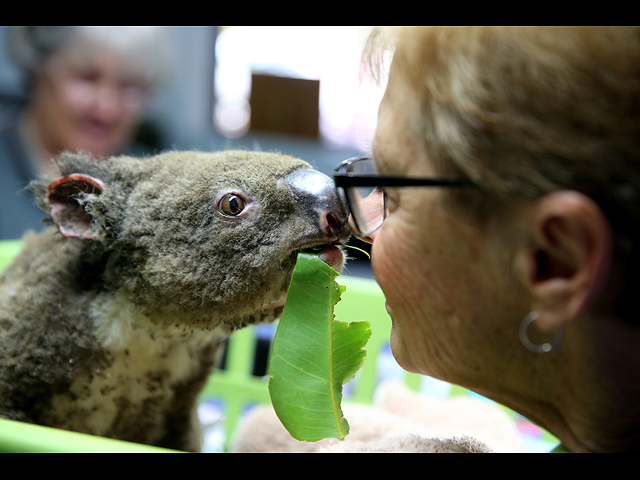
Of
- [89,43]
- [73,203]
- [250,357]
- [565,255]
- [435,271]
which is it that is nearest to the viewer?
[565,255]

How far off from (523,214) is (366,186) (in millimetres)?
265

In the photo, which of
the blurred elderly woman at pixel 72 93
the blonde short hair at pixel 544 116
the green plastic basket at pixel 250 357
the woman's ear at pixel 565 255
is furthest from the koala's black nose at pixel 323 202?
the blurred elderly woman at pixel 72 93

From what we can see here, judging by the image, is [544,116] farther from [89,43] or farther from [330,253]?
[89,43]

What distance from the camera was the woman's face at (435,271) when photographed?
77 centimetres

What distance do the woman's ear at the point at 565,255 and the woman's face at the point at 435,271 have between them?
47 millimetres

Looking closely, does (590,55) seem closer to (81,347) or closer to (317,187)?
(317,187)

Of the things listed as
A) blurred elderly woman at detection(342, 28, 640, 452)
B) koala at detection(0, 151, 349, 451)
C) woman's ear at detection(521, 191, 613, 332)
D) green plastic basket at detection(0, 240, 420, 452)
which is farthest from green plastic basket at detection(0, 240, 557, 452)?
woman's ear at detection(521, 191, 613, 332)

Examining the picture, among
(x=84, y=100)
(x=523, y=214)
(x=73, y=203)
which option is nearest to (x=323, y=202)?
(x=523, y=214)

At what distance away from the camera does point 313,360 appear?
3.14ft

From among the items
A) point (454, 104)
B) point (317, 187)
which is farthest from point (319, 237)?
point (454, 104)

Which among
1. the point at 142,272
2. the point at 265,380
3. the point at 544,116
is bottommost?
the point at 265,380

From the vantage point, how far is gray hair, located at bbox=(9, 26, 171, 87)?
8.61 ft

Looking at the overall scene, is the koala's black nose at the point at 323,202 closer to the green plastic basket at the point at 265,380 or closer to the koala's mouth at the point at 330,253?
the koala's mouth at the point at 330,253
